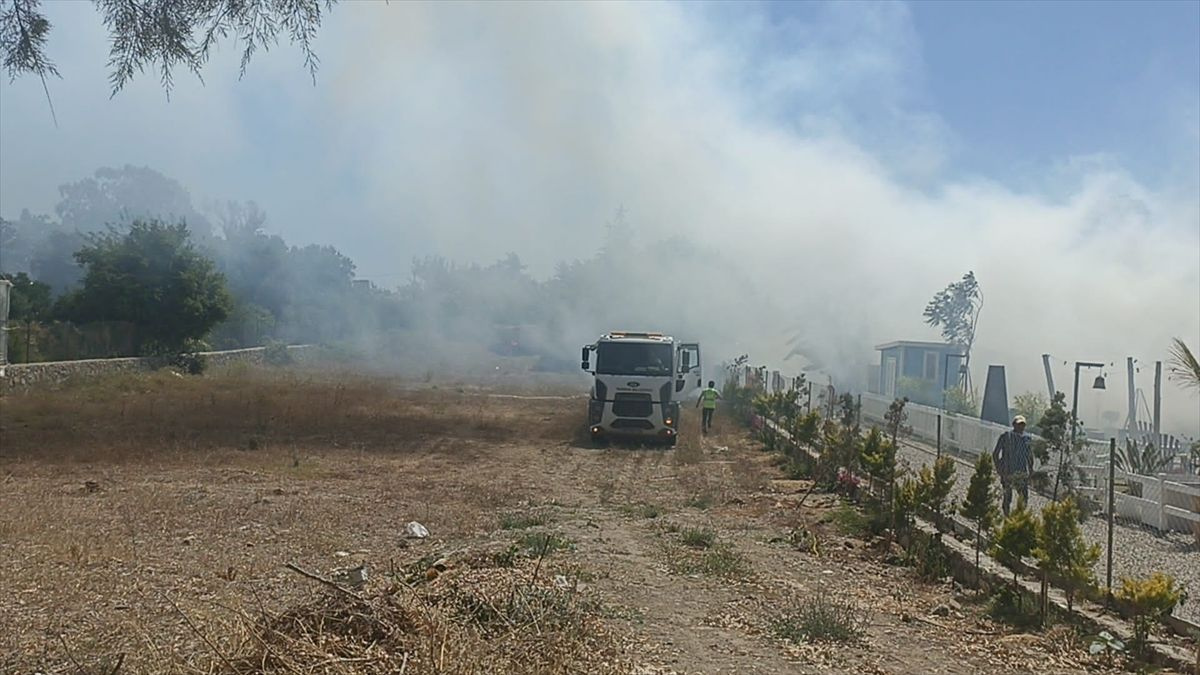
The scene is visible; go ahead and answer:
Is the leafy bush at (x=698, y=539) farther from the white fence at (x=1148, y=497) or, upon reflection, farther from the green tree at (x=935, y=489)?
the white fence at (x=1148, y=497)

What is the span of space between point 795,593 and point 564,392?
112ft

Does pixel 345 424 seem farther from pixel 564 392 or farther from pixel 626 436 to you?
pixel 564 392

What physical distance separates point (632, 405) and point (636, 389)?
0.38m

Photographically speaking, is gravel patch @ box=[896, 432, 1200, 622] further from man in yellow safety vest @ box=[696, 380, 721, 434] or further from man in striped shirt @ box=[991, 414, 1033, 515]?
man in yellow safety vest @ box=[696, 380, 721, 434]

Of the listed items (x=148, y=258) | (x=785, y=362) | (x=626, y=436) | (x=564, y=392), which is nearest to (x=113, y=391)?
(x=148, y=258)

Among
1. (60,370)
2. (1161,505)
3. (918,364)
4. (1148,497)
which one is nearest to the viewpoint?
(1161,505)

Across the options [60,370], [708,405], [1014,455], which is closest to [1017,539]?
[1014,455]

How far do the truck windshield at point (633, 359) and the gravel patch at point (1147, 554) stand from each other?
32.2ft

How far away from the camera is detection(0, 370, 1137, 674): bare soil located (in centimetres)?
535

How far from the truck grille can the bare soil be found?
190 cm

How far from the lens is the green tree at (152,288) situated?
37219 mm

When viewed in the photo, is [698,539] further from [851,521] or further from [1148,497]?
[1148,497]

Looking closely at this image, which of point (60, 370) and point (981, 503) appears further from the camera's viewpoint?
point (60, 370)

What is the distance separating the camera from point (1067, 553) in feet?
23.7
